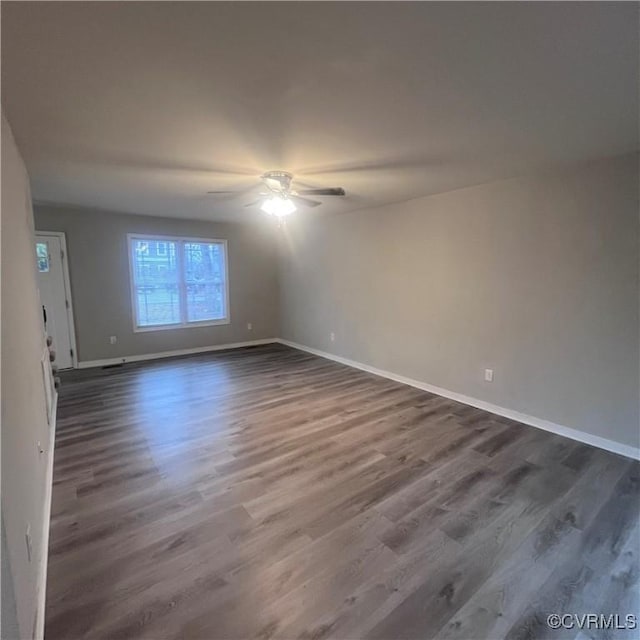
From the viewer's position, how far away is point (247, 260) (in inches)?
256

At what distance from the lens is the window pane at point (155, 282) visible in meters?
5.50

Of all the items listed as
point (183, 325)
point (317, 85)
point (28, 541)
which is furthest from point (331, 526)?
point (183, 325)

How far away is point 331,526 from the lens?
1999 millimetres

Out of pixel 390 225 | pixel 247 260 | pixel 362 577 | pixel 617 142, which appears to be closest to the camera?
pixel 362 577

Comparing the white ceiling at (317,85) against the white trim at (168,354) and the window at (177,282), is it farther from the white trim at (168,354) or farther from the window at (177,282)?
the white trim at (168,354)

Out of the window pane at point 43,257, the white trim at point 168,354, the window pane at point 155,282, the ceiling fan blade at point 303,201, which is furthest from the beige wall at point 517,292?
the window pane at point 43,257

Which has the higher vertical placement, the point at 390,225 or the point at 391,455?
the point at 390,225

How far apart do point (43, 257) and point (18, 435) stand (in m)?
4.30

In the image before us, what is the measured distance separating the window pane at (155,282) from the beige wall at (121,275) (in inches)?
6.3

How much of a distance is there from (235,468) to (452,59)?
106 inches

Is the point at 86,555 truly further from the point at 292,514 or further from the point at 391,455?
the point at 391,455

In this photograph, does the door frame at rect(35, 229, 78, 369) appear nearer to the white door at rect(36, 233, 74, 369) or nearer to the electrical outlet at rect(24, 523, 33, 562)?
the white door at rect(36, 233, 74, 369)

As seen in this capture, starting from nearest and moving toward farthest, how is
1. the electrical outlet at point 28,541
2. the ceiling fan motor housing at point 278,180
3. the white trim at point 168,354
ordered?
the electrical outlet at point 28,541 < the ceiling fan motor housing at point 278,180 < the white trim at point 168,354

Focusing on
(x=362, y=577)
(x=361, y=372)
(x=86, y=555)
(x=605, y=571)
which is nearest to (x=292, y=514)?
(x=362, y=577)
